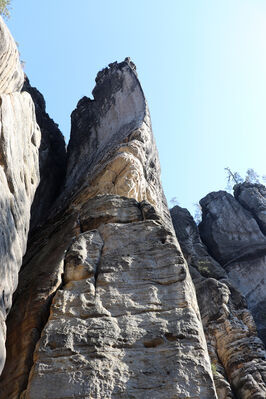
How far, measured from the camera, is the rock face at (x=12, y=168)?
724 centimetres

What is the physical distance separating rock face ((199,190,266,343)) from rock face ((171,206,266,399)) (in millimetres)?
4059

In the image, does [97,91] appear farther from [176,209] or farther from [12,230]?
[12,230]

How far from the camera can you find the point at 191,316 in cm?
695

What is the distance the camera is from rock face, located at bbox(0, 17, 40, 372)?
7238 millimetres

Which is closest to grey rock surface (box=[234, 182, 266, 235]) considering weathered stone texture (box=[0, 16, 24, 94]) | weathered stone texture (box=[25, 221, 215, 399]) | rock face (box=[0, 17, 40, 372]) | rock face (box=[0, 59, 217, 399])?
rock face (box=[0, 59, 217, 399])

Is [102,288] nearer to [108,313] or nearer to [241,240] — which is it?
[108,313]

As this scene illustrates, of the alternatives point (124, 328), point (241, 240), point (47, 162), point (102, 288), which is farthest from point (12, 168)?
point (241, 240)

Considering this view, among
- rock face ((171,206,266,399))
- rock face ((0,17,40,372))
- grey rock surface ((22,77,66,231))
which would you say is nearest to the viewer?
rock face ((0,17,40,372))

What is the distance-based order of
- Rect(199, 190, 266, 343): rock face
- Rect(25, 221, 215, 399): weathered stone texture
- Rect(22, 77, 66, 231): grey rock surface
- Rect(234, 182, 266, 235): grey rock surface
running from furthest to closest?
Rect(234, 182, 266, 235): grey rock surface
Rect(199, 190, 266, 343): rock face
Rect(22, 77, 66, 231): grey rock surface
Rect(25, 221, 215, 399): weathered stone texture

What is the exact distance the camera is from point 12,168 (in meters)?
8.61

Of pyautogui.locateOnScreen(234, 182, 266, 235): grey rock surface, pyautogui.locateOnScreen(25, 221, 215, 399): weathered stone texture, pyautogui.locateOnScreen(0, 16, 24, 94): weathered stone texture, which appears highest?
pyautogui.locateOnScreen(234, 182, 266, 235): grey rock surface

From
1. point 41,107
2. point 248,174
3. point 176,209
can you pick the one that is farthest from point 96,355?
point 248,174

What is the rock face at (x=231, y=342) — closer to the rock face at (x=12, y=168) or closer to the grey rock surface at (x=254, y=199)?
the rock face at (x=12, y=168)

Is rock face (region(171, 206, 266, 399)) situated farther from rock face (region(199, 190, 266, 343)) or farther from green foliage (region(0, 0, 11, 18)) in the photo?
green foliage (region(0, 0, 11, 18))
